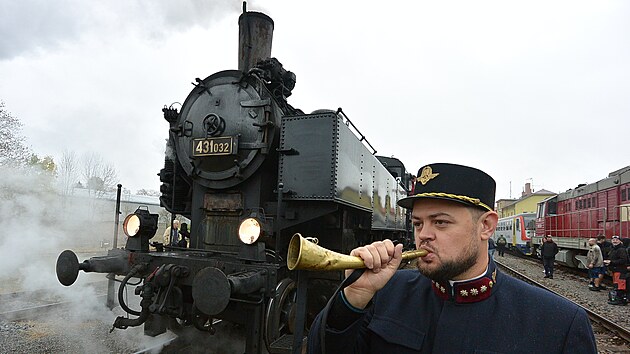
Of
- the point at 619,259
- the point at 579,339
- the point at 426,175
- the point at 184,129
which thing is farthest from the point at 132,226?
the point at 619,259

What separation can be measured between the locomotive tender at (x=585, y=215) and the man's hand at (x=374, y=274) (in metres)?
14.2

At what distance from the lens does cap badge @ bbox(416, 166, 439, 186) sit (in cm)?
167

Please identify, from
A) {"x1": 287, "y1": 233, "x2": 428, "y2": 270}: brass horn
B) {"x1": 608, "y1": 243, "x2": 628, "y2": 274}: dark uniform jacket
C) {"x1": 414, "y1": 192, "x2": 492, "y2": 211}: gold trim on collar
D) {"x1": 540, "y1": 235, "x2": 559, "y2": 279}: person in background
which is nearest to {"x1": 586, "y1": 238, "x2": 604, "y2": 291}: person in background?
{"x1": 608, "y1": 243, "x2": 628, "y2": 274}: dark uniform jacket

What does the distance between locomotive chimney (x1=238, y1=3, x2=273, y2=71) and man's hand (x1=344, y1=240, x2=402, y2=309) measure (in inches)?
181

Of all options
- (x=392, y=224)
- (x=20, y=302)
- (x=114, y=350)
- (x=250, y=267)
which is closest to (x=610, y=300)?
(x=392, y=224)

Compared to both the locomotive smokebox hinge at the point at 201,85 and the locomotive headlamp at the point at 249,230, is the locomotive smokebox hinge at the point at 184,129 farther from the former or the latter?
the locomotive headlamp at the point at 249,230

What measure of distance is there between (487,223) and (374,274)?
530 millimetres

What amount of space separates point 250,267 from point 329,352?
2.39 m

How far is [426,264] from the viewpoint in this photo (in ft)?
5.05

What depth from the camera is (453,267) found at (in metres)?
1.53

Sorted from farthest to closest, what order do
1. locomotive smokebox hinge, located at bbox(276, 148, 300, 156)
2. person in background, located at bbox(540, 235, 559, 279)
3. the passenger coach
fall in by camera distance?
the passenger coach → person in background, located at bbox(540, 235, 559, 279) → locomotive smokebox hinge, located at bbox(276, 148, 300, 156)

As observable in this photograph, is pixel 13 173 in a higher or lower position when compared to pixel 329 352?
higher

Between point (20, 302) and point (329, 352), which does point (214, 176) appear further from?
point (20, 302)

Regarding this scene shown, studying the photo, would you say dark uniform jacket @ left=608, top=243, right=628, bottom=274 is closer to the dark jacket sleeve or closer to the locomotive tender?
the locomotive tender
